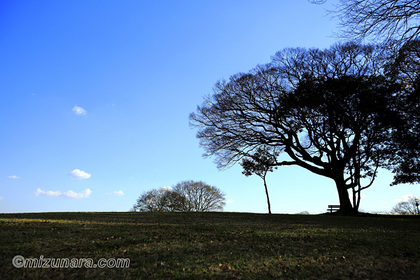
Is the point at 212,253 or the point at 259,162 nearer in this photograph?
the point at 212,253

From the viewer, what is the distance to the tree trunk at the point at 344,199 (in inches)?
927

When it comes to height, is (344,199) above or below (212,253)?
above

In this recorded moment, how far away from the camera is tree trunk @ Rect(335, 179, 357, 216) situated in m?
23.5

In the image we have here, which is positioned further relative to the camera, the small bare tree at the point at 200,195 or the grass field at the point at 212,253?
the small bare tree at the point at 200,195

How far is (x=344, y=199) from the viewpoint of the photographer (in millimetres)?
23766

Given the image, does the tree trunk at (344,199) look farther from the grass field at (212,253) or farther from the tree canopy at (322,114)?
the grass field at (212,253)

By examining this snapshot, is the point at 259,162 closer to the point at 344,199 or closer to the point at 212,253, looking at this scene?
the point at 344,199

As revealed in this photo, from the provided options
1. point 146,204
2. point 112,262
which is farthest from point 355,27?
point 146,204
